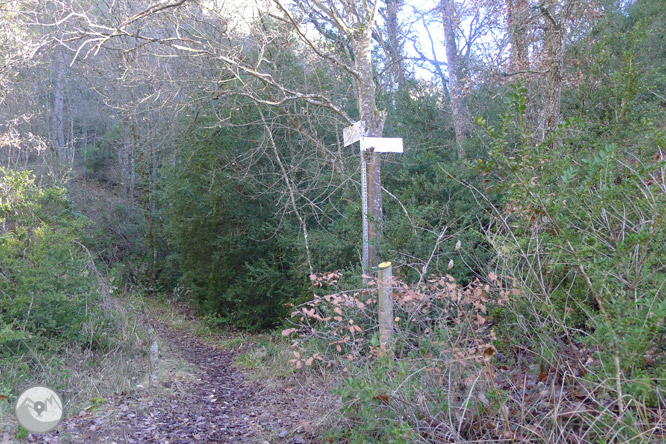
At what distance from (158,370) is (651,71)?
349 inches

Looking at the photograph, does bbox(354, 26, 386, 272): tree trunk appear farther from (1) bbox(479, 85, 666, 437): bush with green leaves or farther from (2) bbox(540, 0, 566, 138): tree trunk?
(1) bbox(479, 85, 666, 437): bush with green leaves

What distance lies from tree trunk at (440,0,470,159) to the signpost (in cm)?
344

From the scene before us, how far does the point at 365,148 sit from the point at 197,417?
11.9ft

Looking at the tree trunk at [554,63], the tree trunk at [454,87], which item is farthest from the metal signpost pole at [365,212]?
the tree trunk at [454,87]

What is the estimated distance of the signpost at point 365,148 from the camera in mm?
6422

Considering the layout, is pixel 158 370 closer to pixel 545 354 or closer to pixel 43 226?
pixel 43 226

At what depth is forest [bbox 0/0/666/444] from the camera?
358 centimetres

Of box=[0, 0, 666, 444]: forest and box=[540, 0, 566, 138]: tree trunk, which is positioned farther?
box=[540, 0, 566, 138]: tree trunk

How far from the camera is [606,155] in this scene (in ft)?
11.4

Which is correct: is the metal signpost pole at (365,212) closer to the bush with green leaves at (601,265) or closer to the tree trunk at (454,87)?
the bush with green leaves at (601,265)

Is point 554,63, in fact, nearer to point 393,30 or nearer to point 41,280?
point 41,280

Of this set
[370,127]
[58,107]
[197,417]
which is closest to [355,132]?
[370,127]

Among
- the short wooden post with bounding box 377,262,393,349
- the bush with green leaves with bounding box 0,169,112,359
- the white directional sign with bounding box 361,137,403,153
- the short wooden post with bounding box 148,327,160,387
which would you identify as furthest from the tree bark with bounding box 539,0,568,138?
the bush with green leaves with bounding box 0,169,112,359

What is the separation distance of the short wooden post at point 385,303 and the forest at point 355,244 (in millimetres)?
24
